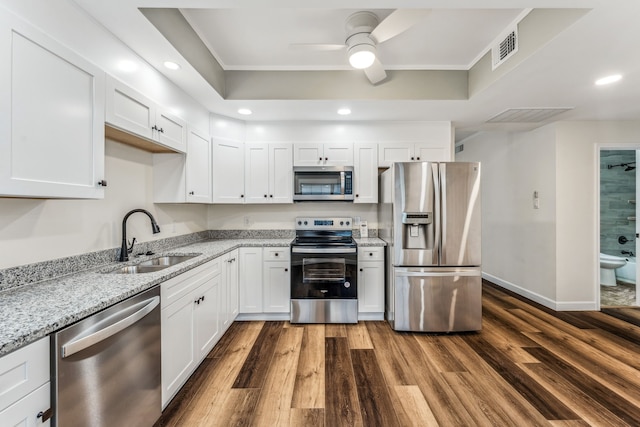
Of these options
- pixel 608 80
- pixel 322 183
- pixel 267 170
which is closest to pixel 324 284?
pixel 322 183

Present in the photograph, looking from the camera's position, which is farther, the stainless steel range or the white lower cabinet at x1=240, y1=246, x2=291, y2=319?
the white lower cabinet at x1=240, y1=246, x2=291, y2=319

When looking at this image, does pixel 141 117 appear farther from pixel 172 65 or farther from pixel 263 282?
pixel 263 282

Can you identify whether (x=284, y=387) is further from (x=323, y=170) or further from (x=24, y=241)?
(x=323, y=170)

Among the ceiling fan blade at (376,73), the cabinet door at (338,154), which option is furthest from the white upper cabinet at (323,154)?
the ceiling fan blade at (376,73)

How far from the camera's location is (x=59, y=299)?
1.17m

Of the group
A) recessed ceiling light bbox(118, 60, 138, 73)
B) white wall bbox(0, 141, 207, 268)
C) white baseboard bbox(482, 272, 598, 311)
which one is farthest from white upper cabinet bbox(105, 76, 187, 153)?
white baseboard bbox(482, 272, 598, 311)

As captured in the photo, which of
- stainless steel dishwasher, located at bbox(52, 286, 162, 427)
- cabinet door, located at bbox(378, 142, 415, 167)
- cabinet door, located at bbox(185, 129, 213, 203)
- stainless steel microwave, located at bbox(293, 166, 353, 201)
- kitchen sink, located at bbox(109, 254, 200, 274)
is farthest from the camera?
cabinet door, located at bbox(378, 142, 415, 167)

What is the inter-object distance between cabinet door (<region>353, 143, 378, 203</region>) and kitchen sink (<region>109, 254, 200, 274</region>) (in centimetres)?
204

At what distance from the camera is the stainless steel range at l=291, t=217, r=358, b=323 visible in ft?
9.50

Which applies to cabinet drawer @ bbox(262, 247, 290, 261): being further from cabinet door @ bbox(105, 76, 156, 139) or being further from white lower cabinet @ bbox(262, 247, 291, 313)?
cabinet door @ bbox(105, 76, 156, 139)

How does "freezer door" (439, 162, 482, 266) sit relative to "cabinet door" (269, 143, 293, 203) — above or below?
below

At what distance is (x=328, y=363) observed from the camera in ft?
7.29

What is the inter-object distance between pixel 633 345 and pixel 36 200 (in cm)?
486

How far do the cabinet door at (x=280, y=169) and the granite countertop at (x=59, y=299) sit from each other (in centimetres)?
168
